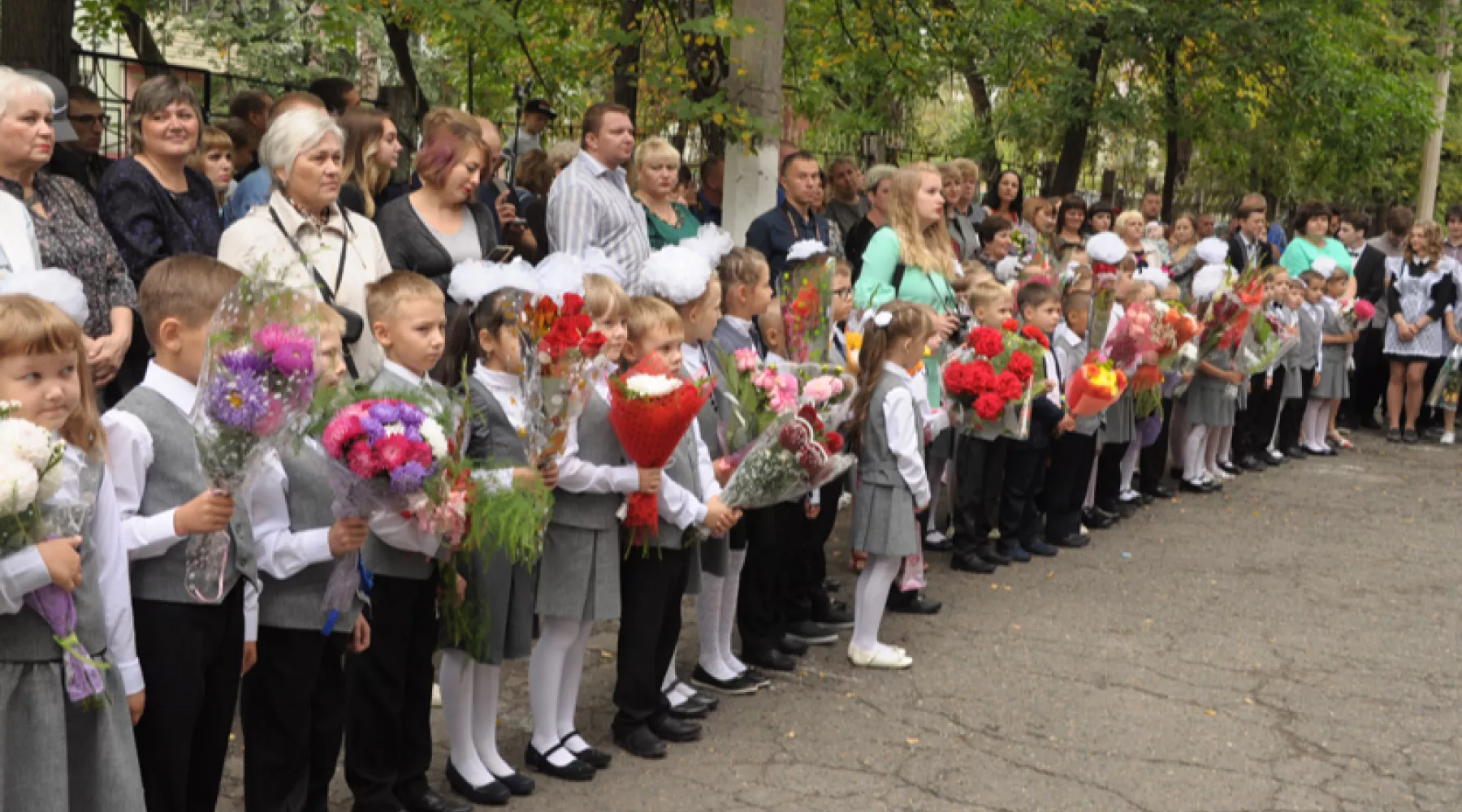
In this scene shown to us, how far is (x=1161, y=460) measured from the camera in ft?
37.4

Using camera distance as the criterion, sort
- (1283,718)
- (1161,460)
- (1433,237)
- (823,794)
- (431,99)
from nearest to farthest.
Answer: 1. (823,794)
2. (1283,718)
3. (1161,460)
4. (1433,237)
5. (431,99)

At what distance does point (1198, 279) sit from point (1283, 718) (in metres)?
5.58

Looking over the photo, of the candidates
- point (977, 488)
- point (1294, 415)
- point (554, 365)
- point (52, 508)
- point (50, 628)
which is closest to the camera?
point (52, 508)

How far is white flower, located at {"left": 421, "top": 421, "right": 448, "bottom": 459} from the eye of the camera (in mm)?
4129

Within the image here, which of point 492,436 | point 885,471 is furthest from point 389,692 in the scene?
point 885,471

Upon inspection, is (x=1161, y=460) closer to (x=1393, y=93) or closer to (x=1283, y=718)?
(x=1283, y=718)

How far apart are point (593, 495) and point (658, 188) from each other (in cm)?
277

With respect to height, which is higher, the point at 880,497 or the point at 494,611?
the point at 880,497

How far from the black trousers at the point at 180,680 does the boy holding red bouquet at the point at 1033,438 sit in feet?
18.9

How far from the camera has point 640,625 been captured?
5.64 m

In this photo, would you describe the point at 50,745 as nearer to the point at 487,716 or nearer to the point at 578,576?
the point at 487,716

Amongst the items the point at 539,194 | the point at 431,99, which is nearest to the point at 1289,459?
the point at 539,194

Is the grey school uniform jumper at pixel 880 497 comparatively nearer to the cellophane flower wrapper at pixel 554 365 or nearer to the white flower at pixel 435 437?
the cellophane flower wrapper at pixel 554 365

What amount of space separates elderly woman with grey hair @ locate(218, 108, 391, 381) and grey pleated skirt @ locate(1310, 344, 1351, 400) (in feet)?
34.8
